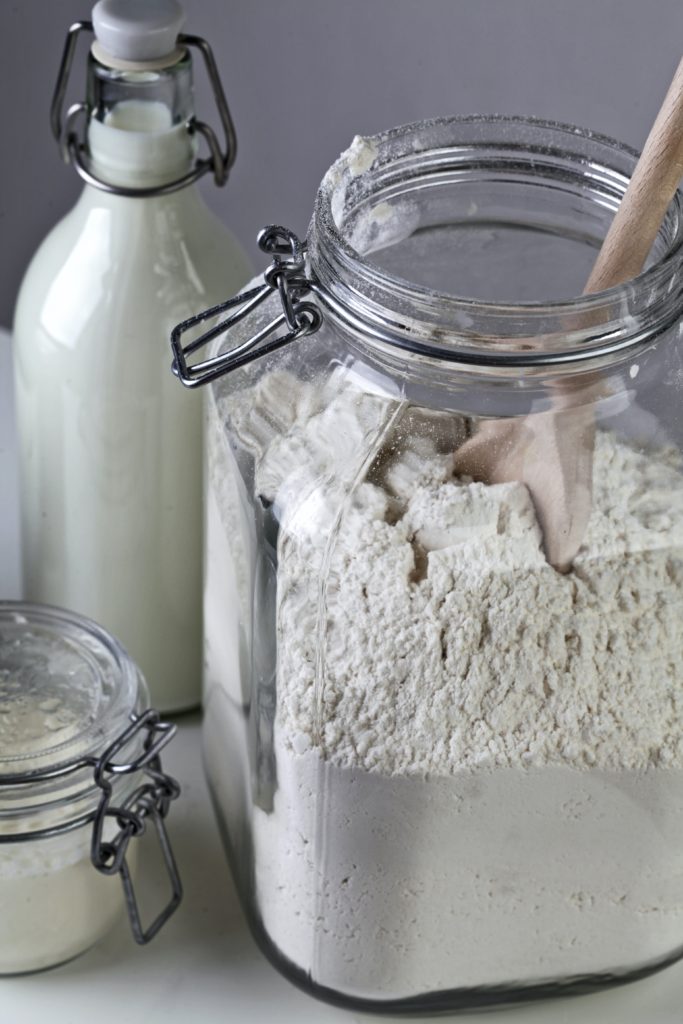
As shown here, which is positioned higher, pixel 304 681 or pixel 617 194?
pixel 617 194

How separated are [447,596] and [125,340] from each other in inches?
8.5

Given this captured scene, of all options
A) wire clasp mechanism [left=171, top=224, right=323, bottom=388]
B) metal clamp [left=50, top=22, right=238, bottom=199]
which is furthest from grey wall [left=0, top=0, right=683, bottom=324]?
wire clasp mechanism [left=171, top=224, right=323, bottom=388]

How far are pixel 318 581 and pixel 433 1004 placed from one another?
19cm

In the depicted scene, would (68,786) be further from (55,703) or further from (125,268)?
(125,268)

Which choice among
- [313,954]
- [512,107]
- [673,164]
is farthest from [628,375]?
[512,107]

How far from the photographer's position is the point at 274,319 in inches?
21.3

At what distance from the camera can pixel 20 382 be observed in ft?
2.19

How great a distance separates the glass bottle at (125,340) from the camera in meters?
0.61

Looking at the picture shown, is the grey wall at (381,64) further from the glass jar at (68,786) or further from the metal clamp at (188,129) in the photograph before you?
the glass jar at (68,786)

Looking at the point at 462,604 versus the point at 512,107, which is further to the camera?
the point at 512,107

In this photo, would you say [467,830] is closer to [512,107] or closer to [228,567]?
[228,567]

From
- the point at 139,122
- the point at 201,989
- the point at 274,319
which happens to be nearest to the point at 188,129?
the point at 139,122

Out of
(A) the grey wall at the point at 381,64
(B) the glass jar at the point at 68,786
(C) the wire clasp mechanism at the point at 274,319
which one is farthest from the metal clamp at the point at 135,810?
(A) the grey wall at the point at 381,64

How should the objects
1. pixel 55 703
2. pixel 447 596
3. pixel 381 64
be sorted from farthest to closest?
pixel 381 64 < pixel 55 703 < pixel 447 596
